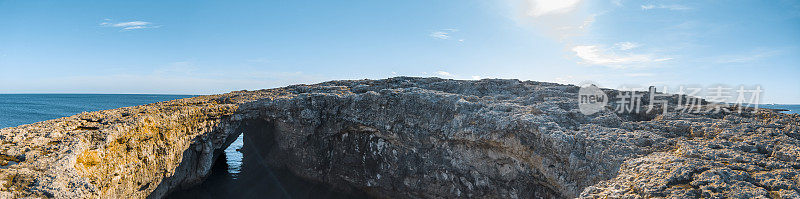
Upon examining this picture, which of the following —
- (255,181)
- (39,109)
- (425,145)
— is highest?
(425,145)

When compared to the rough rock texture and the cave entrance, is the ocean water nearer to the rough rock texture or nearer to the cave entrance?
the cave entrance

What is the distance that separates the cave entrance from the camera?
1738cm

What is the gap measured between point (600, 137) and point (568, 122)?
1.61m

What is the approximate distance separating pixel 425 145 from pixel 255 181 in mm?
10956

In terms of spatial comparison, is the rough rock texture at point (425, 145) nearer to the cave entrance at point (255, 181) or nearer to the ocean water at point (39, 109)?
the cave entrance at point (255, 181)

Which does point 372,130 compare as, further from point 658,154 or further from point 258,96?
point 658,154

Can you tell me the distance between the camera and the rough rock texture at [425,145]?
8086 mm

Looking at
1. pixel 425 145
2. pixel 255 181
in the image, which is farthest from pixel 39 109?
pixel 425 145

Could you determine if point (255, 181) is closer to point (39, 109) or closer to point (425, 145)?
point (425, 145)

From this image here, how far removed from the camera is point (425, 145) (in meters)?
15.1

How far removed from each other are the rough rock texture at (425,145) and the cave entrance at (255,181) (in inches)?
16.6

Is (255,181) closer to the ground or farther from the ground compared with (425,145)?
closer to the ground

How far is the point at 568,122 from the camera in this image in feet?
39.6

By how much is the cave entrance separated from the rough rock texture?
422 mm
